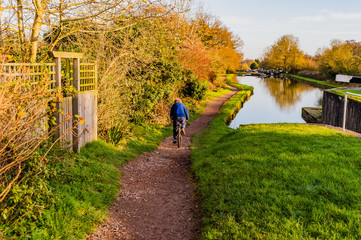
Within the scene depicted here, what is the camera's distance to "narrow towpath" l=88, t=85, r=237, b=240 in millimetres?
5098

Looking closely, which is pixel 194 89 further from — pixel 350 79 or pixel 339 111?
pixel 350 79

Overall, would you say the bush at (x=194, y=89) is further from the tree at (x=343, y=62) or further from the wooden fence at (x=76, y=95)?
the tree at (x=343, y=62)

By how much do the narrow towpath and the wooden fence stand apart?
1.46 meters

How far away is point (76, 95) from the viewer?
802 cm

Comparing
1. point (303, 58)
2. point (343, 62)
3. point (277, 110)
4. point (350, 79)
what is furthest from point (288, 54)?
point (350, 79)

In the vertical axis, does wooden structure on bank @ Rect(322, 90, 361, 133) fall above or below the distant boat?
below

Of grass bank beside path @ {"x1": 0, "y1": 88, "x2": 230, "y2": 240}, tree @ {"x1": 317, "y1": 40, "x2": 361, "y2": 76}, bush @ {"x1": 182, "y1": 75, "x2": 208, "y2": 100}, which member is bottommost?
grass bank beside path @ {"x1": 0, "y1": 88, "x2": 230, "y2": 240}

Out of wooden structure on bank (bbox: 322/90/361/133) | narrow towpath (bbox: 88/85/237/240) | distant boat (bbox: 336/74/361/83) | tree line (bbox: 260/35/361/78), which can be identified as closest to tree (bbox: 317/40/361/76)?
tree line (bbox: 260/35/361/78)

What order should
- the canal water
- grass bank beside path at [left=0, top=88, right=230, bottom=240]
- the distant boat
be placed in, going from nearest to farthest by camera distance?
grass bank beside path at [left=0, top=88, right=230, bottom=240], the distant boat, the canal water

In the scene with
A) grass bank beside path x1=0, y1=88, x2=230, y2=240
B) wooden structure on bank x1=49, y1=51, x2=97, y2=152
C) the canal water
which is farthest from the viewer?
the canal water

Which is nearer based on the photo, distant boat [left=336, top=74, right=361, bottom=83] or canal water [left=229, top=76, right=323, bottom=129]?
distant boat [left=336, top=74, right=361, bottom=83]

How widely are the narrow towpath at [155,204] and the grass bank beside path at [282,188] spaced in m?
0.34

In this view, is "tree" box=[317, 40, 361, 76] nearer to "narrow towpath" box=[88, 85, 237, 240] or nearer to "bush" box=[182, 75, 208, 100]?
"bush" box=[182, 75, 208, 100]

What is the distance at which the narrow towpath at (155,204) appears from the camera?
201 inches
